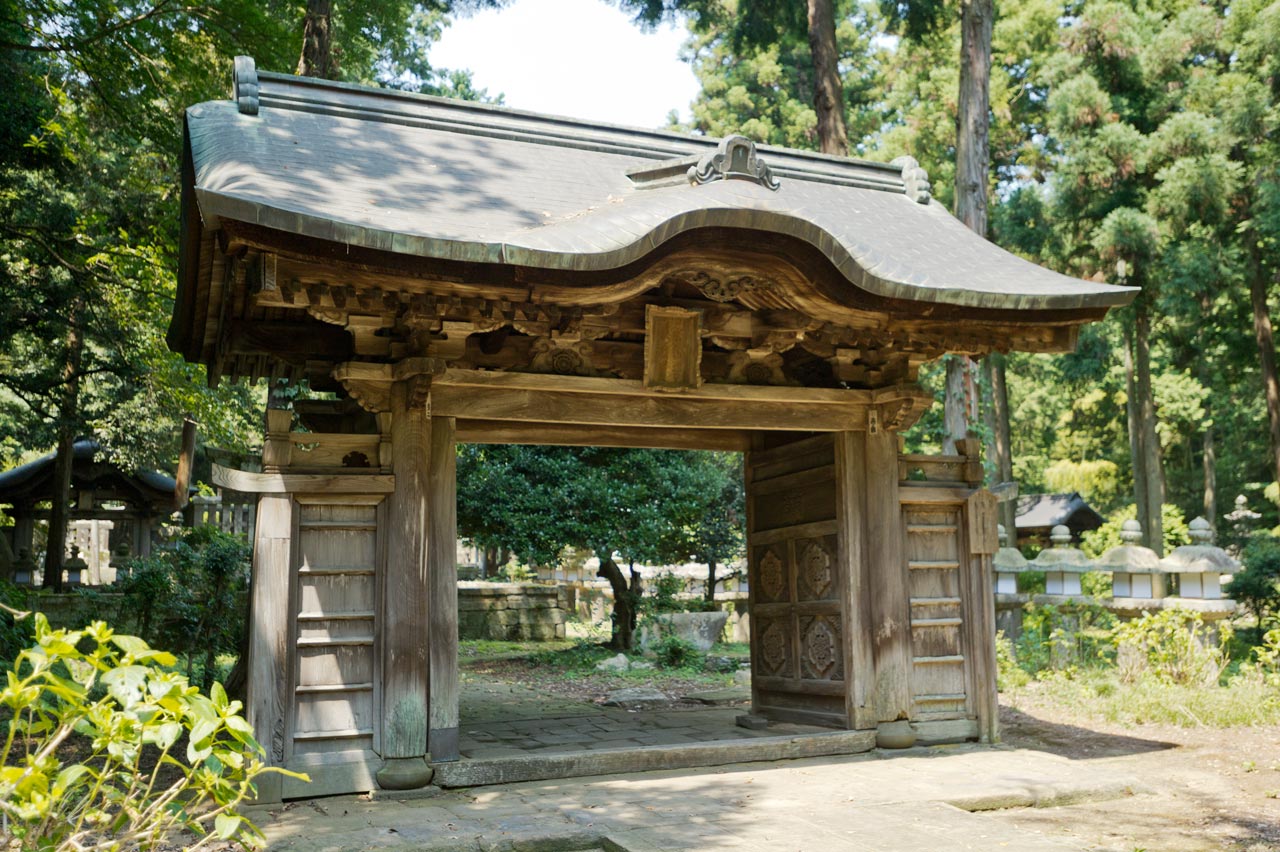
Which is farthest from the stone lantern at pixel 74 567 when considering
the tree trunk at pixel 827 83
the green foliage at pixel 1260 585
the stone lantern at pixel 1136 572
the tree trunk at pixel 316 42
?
the green foliage at pixel 1260 585

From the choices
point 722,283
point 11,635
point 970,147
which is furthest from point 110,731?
point 970,147

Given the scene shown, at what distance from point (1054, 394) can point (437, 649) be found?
95.1 ft

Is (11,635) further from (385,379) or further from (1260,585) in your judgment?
(1260,585)

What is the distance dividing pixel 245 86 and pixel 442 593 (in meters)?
3.86

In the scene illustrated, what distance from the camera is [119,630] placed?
12.7 metres

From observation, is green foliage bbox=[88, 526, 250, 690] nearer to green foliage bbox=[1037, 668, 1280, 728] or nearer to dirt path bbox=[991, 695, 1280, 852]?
dirt path bbox=[991, 695, 1280, 852]

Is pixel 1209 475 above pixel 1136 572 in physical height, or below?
above

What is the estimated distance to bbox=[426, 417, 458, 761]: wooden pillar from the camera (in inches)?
243

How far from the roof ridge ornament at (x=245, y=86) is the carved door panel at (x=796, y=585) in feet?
15.5

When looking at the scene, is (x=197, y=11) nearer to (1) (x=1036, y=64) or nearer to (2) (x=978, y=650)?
(2) (x=978, y=650)

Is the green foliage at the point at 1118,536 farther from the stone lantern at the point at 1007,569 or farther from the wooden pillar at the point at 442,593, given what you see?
the wooden pillar at the point at 442,593

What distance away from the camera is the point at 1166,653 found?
9.91 metres

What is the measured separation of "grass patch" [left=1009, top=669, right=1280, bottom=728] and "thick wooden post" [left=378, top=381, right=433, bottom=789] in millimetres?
6183

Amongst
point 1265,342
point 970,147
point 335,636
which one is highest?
point 970,147
